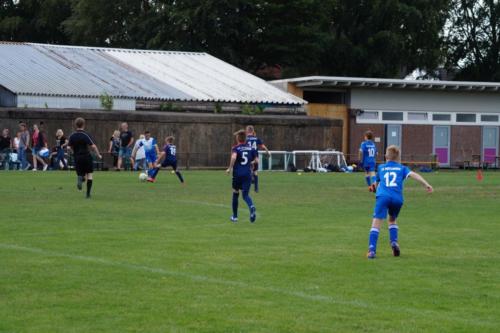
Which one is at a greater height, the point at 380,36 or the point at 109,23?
A: the point at 109,23

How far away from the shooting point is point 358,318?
9914 mm

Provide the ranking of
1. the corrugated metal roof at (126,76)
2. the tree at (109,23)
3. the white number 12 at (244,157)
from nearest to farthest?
the white number 12 at (244,157) < the corrugated metal roof at (126,76) < the tree at (109,23)

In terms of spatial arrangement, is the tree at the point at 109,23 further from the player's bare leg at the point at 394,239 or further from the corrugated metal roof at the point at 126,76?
the player's bare leg at the point at 394,239

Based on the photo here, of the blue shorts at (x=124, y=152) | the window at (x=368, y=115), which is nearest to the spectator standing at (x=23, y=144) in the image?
the blue shorts at (x=124, y=152)

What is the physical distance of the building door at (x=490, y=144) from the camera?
59531mm

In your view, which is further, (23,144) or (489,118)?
(489,118)

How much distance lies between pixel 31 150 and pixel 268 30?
32.7m

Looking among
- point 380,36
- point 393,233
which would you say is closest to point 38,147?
point 393,233

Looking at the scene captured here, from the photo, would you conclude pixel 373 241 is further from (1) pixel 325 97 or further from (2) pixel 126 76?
(1) pixel 325 97

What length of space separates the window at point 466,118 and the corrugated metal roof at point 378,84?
1433 mm

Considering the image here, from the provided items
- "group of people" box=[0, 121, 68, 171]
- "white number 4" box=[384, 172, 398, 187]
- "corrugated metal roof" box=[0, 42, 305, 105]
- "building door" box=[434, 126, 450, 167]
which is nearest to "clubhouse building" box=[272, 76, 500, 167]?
"building door" box=[434, 126, 450, 167]

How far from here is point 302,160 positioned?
4944 cm

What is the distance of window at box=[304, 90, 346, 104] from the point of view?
57344 mm

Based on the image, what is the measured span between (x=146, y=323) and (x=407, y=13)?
64.8m
